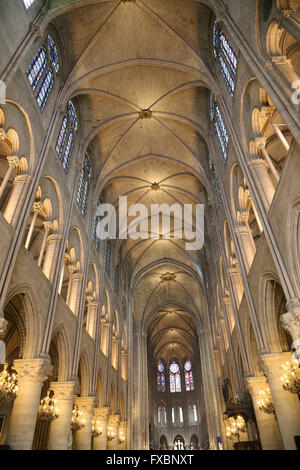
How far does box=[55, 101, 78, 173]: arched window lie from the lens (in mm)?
15695

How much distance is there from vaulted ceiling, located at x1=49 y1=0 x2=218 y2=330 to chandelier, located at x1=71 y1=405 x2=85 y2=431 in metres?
12.0

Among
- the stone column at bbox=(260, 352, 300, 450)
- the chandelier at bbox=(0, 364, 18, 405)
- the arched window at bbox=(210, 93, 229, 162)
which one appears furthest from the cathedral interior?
the arched window at bbox=(210, 93, 229, 162)

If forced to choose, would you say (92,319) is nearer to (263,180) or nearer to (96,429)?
(96,429)

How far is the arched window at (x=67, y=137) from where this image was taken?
1570 centimetres

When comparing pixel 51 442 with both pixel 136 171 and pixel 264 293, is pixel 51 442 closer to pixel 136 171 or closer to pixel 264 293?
pixel 264 293

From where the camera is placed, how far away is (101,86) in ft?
58.8

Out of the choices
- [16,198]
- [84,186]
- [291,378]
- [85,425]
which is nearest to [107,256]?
[84,186]

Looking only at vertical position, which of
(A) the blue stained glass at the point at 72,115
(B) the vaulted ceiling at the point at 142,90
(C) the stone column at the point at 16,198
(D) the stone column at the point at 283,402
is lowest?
(D) the stone column at the point at 283,402

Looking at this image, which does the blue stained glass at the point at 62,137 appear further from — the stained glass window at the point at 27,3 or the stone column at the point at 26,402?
the stone column at the point at 26,402

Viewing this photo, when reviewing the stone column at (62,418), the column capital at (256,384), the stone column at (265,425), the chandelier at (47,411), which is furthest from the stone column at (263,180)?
the chandelier at (47,411)

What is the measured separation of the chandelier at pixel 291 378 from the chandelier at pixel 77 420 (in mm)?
9128
